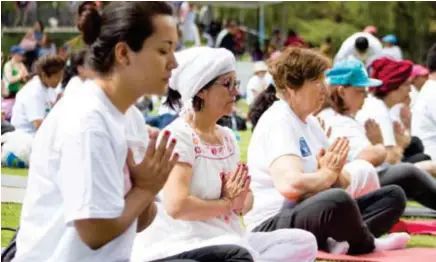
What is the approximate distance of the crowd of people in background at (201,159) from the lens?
115 inches

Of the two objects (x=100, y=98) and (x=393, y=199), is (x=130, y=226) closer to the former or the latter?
(x=100, y=98)

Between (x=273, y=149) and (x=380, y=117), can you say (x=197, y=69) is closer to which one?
(x=273, y=149)

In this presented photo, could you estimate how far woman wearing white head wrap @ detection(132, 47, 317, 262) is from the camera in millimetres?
4121

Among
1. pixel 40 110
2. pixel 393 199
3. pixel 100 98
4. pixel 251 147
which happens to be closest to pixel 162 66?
pixel 100 98

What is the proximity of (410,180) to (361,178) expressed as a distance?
0.97m

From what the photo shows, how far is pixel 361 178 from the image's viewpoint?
596 cm

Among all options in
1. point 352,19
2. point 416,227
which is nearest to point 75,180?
point 416,227

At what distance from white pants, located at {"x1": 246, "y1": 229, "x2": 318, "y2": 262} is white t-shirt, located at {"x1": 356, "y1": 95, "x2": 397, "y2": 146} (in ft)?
7.58

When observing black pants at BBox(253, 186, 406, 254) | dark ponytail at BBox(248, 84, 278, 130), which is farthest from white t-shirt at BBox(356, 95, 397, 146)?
black pants at BBox(253, 186, 406, 254)

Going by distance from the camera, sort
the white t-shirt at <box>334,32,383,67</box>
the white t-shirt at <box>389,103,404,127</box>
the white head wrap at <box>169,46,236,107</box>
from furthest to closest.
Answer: the white t-shirt at <box>334,32,383,67</box> < the white t-shirt at <box>389,103,404,127</box> < the white head wrap at <box>169,46,236,107</box>

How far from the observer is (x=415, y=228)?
6.66 metres

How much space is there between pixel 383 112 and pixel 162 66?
426 cm

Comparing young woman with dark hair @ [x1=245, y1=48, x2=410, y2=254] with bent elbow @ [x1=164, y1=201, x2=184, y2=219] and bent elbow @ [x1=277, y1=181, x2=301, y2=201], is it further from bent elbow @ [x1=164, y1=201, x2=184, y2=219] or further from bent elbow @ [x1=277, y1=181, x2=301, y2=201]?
bent elbow @ [x1=164, y1=201, x2=184, y2=219]

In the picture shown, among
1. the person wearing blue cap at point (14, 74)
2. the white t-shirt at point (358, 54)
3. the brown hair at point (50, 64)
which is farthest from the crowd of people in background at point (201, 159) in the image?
the person wearing blue cap at point (14, 74)
